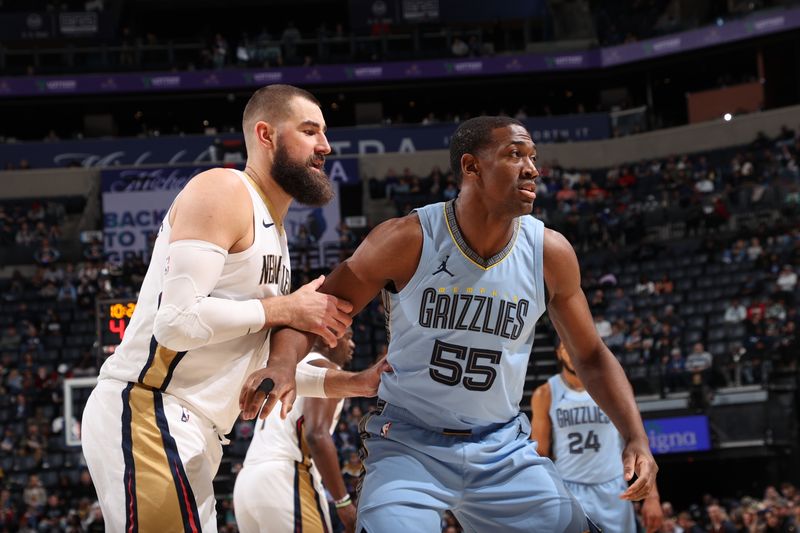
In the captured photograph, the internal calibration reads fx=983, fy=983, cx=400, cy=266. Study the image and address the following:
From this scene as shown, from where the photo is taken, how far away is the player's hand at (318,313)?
3.69m

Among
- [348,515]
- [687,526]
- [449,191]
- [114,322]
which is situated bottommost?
[687,526]

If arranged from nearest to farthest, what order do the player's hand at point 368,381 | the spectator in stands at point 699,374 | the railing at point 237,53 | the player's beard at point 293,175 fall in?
the player's beard at point 293,175 < the player's hand at point 368,381 < the spectator in stands at point 699,374 < the railing at point 237,53

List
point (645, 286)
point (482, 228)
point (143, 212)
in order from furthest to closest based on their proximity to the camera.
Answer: point (143, 212) < point (645, 286) < point (482, 228)

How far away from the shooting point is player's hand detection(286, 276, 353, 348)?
3686 millimetres

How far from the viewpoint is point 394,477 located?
11.6 ft

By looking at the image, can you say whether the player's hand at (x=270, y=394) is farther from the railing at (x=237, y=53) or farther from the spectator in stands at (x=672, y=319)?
the railing at (x=237, y=53)

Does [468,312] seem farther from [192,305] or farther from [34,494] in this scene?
[34,494]

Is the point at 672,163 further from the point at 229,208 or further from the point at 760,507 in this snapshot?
the point at 229,208

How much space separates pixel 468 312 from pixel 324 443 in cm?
206

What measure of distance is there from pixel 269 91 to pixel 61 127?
27.8m

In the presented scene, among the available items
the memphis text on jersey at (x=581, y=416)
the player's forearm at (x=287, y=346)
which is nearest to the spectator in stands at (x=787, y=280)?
the memphis text on jersey at (x=581, y=416)

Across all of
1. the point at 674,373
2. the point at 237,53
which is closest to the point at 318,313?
the point at 674,373

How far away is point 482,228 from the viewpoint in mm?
3906

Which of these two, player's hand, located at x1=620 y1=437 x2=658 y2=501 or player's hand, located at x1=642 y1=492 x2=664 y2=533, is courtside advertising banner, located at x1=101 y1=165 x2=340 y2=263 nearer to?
player's hand, located at x1=642 y1=492 x2=664 y2=533
